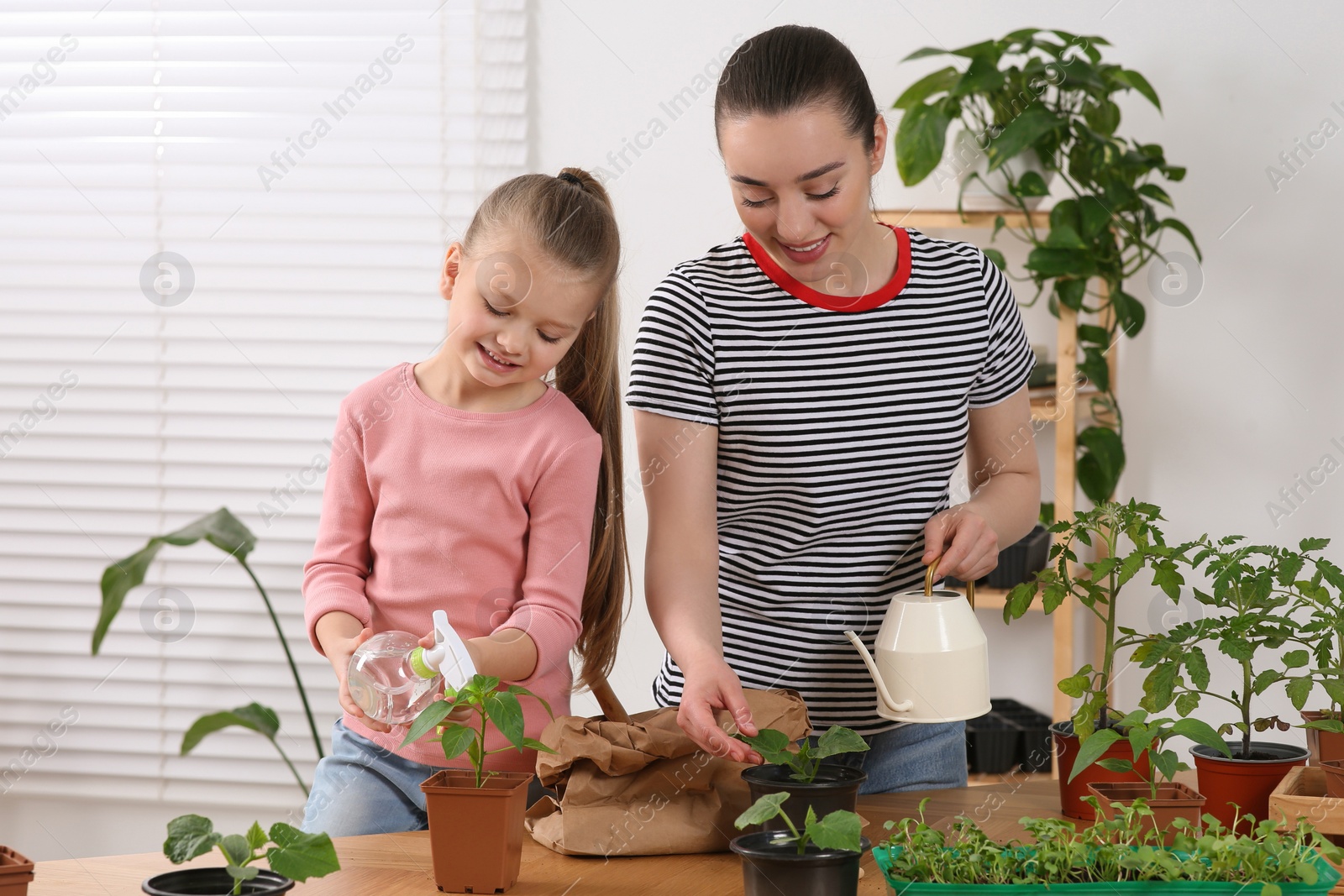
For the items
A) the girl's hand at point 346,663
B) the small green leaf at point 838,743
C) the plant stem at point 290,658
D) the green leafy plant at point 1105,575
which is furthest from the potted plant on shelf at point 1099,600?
the plant stem at point 290,658

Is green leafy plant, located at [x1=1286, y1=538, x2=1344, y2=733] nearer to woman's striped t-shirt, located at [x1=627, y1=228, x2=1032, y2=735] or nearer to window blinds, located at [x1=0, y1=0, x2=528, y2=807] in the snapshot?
woman's striped t-shirt, located at [x1=627, y1=228, x2=1032, y2=735]

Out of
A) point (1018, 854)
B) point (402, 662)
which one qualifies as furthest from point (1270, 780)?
point (402, 662)

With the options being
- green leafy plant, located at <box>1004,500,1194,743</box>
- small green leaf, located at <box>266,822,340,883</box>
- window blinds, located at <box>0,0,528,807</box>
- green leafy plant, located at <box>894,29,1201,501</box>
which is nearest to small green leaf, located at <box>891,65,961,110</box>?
green leafy plant, located at <box>894,29,1201,501</box>

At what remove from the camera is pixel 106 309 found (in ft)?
8.51

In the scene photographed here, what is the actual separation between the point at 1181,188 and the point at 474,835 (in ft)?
7.19

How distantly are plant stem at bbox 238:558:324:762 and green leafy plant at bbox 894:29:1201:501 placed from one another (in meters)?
1.57

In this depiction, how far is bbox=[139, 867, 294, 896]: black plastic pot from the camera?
78cm

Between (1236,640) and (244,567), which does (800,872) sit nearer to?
(1236,640)

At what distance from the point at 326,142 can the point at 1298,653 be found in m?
2.16

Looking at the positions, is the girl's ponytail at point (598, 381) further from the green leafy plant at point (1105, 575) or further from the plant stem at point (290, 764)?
the plant stem at point (290, 764)

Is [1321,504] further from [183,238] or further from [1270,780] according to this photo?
[183,238]

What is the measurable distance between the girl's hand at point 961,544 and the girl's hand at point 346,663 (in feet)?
1.82

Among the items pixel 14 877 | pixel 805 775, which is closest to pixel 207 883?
pixel 14 877

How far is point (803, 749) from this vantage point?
3.15 ft
